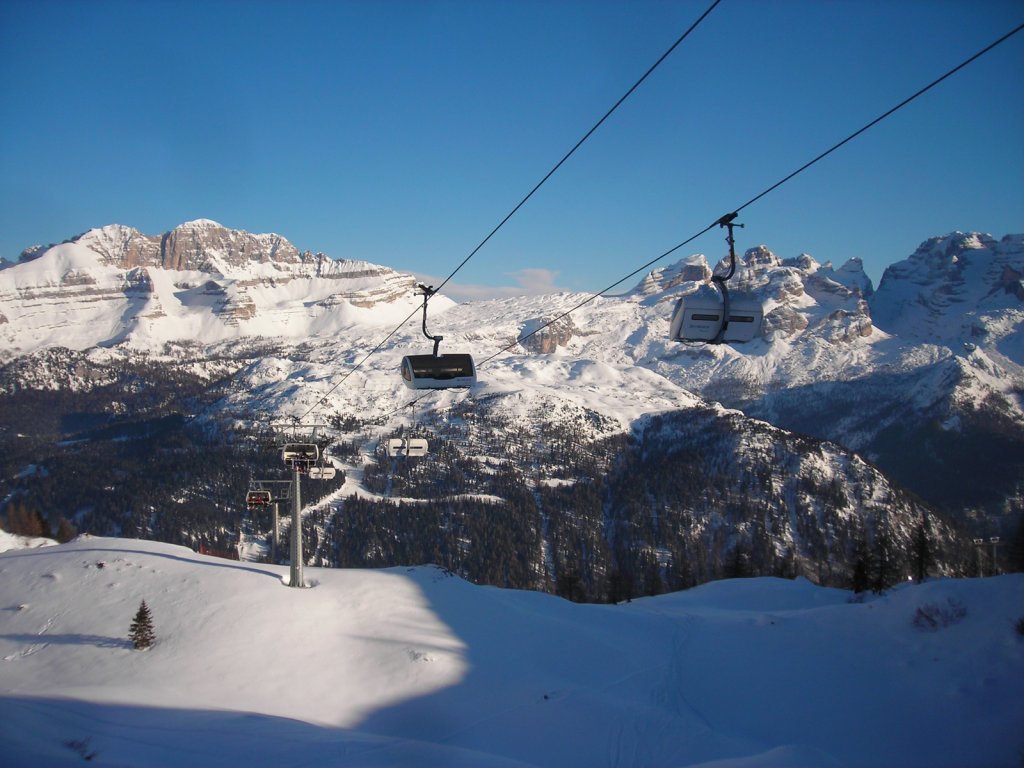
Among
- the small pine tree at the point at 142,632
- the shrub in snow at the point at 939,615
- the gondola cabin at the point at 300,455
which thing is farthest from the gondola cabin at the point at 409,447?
the shrub in snow at the point at 939,615

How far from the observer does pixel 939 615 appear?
20.7 meters

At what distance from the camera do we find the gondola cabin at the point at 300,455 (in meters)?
25.2

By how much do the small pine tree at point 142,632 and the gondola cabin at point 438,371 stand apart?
10.7 meters

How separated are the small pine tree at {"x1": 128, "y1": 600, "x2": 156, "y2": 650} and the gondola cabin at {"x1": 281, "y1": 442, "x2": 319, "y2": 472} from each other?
7.41 meters

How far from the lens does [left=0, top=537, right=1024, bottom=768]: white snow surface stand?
1342 cm

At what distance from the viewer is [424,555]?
101m

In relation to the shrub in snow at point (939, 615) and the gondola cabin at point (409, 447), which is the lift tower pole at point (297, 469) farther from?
the shrub in snow at point (939, 615)

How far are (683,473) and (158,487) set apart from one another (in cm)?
10592

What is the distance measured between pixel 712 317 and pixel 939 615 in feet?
51.6

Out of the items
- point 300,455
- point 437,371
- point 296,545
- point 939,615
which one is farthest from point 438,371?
point 939,615

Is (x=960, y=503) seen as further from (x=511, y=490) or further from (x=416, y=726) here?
(x=416, y=726)

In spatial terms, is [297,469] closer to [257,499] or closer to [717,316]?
[257,499]

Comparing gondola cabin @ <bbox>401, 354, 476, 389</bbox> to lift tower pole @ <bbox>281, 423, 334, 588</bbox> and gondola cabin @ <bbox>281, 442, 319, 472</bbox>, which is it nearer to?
lift tower pole @ <bbox>281, 423, 334, 588</bbox>

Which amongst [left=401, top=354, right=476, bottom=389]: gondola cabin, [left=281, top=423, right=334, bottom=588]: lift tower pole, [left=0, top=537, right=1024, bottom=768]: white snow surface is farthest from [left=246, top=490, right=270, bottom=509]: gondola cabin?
[left=401, top=354, right=476, bottom=389]: gondola cabin
